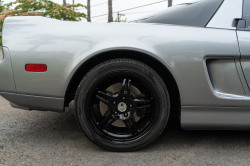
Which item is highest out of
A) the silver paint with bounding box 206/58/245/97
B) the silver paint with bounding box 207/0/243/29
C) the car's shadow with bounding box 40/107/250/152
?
the silver paint with bounding box 207/0/243/29

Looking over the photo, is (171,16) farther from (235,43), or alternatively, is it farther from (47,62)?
(47,62)

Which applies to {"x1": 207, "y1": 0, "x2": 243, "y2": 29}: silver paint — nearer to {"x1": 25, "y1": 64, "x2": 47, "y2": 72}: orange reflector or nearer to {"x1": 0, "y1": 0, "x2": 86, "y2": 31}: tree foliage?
{"x1": 25, "y1": 64, "x2": 47, "y2": 72}: orange reflector

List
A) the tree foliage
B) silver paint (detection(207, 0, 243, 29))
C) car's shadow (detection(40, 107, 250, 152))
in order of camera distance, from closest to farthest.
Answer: silver paint (detection(207, 0, 243, 29)) → car's shadow (detection(40, 107, 250, 152)) → the tree foliage

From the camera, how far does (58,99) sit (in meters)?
1.81

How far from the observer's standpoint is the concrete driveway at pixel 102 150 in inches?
67.4

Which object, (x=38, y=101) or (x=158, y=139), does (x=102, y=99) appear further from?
(x=158, y=139)

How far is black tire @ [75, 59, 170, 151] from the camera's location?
1766 millimetres

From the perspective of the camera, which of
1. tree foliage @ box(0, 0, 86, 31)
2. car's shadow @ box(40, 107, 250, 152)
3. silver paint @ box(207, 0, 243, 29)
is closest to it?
silver paint @ box(207, 0, 243, 29)

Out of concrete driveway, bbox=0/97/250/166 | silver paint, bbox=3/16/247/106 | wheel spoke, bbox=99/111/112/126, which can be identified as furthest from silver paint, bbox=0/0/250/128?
wheel spoke, bbox=99/111/112/126

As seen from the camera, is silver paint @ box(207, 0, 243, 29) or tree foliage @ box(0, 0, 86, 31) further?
tree foliage @ box(0, 0, 86, 31)

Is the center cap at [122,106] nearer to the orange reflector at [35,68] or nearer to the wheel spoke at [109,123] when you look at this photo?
the wheel spoke at [109,123]

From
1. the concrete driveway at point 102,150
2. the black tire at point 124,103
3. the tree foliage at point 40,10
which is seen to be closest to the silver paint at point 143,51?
the black tire at point 124,103

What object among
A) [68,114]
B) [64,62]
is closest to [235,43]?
[64,62]

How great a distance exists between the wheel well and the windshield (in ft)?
1.20
